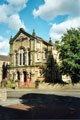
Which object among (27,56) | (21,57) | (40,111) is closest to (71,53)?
(27,56)

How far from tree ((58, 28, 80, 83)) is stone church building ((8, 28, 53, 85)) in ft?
25.8

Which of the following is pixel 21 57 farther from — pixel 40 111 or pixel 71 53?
pixel 40 111

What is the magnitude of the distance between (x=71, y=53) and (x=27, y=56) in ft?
46.6

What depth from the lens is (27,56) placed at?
38562 millimetres

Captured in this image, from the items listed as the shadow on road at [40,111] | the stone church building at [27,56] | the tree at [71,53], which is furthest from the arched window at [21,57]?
the shadow on road at [40,111]

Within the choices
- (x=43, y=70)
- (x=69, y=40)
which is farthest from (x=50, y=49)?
(x=69, y=40)

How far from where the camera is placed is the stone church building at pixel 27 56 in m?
36.4

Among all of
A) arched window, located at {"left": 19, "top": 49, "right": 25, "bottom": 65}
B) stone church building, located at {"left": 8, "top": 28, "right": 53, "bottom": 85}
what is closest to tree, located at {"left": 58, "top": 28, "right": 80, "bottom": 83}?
stone church building, located at {"left": 8, "top": 28, "right": 53, "bottom": 85}

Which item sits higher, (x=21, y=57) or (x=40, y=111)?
(x=21, y=57)

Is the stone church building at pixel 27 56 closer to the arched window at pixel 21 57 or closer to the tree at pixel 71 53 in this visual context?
the arched window at pixel 21 57

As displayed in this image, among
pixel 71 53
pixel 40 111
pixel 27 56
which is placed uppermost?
pixel 27 56

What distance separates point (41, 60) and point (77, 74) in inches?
472

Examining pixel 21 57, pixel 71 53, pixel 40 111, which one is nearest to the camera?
pixel 40 111

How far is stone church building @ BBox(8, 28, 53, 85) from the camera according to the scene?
36406 millimetres
